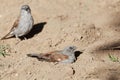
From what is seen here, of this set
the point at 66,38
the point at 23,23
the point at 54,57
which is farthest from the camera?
the point at 23,23

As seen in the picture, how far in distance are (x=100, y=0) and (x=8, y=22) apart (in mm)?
2087

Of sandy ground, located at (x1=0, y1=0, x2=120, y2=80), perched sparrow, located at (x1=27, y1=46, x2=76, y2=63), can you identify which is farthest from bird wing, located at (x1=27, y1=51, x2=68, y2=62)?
Answer: sandy ground, located at (x1=0, y1=0, x2=120, y2=80)

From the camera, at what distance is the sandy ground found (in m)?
7.66

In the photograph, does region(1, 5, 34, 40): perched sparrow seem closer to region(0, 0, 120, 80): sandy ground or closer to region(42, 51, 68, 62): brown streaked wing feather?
region(0, 0, 120, 80): sandy ground

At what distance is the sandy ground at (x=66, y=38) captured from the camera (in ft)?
25.1

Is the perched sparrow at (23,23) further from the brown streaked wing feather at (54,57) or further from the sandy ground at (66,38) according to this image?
the brown streaked wing feather at (54,57)

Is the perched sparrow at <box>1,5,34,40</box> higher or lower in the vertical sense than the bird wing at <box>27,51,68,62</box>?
higher

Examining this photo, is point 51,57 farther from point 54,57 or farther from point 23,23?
point 23,23

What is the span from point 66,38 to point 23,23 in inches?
41.3

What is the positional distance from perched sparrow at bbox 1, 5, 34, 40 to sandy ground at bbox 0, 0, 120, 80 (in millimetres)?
Result: 177

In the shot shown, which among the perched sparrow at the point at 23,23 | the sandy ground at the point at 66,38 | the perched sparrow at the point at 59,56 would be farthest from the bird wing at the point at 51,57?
the perched sparrow at the point at 23,23

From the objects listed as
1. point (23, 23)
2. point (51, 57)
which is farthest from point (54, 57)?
point (23, 23)

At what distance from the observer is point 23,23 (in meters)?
9.77

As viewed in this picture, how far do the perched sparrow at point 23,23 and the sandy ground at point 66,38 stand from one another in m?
0.18
